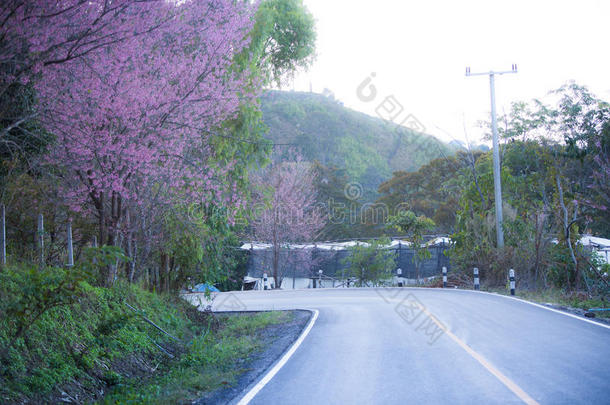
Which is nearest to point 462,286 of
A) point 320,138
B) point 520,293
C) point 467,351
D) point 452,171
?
point 520,293

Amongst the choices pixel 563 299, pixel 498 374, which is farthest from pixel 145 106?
pixel 563 299

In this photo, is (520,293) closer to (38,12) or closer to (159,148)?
(159,148)

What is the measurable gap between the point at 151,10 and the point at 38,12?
6.09 feet

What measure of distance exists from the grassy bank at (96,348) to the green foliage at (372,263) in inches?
709

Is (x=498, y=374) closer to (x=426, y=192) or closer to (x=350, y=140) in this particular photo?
(x=426, y=192)

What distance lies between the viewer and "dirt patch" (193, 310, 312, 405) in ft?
22.3

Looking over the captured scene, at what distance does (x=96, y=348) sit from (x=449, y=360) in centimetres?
528

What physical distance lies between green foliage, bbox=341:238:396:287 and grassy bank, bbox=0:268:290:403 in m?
18.0

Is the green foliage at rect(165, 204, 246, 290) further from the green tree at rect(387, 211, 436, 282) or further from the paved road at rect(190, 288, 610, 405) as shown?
the green tree at rect(387, 211, 436, 282)

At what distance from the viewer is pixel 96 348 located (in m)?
8.29

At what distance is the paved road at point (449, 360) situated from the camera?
6293 mm

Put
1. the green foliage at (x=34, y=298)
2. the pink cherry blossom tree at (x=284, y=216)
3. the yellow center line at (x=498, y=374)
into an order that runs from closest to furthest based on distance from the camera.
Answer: the yellow center line at (x=498, y=374), the green foliage at (x=34, y=298), the pink cherry blossom tree at (x=284, y=216)

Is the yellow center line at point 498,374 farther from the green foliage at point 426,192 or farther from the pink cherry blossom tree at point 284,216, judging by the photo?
the green foliage at point 426,192

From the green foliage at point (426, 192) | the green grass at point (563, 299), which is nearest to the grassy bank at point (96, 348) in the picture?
the green grass at point (563, 299)
